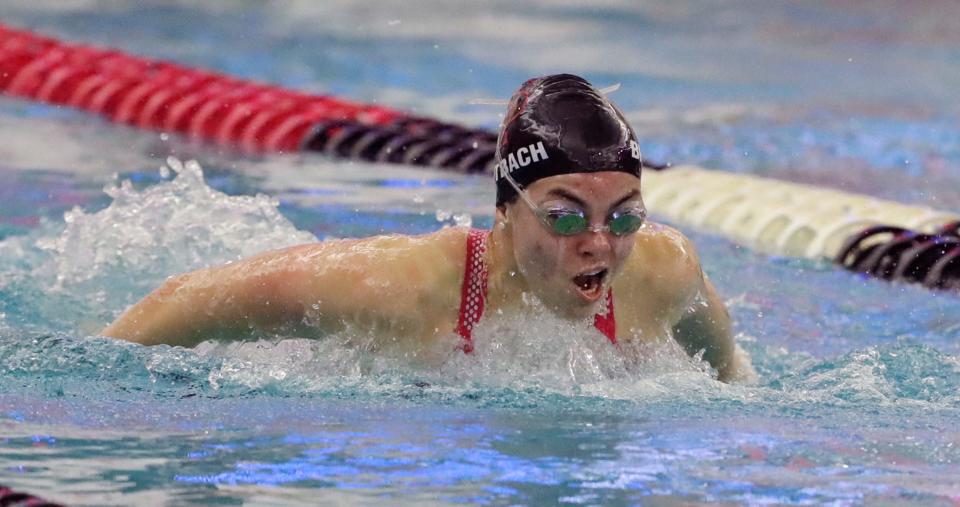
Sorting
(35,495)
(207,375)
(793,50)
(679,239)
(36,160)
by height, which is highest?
(793,50)

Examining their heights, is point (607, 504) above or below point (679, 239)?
below

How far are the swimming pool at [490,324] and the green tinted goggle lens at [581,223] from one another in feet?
0.87

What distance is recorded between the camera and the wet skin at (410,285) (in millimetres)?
2711

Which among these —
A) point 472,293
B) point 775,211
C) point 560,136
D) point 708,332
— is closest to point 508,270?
point 472,293

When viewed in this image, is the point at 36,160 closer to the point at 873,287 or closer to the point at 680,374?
the point at 873,287

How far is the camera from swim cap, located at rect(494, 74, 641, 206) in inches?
107

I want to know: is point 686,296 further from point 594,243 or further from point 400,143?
point 400,143

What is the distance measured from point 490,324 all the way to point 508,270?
114mm

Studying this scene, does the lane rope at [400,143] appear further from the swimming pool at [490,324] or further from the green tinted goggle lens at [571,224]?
the green tinted goggle lens at [571,224]

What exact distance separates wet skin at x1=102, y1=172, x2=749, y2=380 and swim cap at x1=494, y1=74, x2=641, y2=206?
0.03 m

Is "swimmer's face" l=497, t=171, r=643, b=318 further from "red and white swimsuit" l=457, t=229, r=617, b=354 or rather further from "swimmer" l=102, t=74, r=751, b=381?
"red and white swimsuit" l=457, t=229, r=617, b=354

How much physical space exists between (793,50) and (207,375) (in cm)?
589

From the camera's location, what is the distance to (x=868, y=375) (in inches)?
125

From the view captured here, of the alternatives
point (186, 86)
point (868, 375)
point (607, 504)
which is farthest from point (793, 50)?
point (607, 504)
